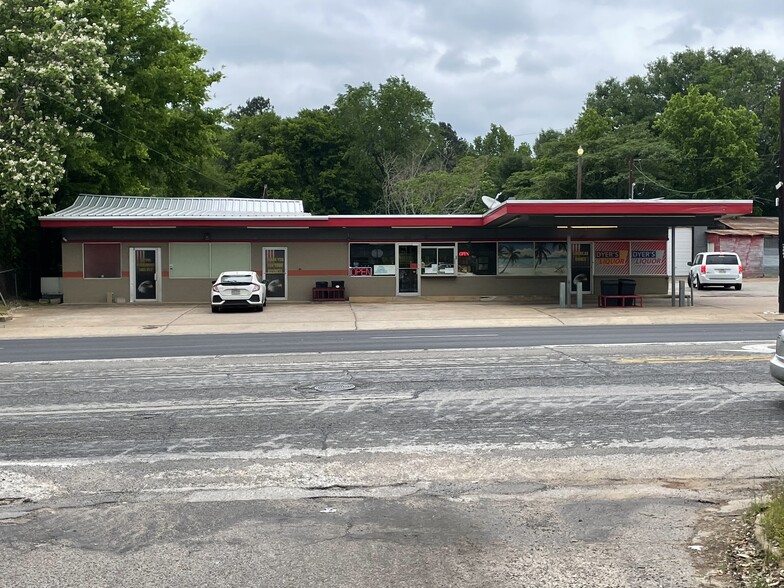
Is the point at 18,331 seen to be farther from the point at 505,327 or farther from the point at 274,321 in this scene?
→ the point at 505,327

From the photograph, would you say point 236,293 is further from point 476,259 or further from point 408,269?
point 476,259

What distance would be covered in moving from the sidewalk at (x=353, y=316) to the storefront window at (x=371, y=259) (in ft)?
4.45

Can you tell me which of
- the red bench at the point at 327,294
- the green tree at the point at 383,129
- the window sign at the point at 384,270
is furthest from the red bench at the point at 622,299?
the green tree at the point at 383,129

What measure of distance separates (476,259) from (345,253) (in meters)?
5.08

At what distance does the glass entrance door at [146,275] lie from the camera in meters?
31.4

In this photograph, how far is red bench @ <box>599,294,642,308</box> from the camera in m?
29.0

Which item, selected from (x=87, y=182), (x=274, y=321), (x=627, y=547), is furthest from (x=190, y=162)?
(x=627, y=547)

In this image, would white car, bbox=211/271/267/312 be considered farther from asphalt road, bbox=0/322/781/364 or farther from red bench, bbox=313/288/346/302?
asphalt road, bbox=0/322/781/364

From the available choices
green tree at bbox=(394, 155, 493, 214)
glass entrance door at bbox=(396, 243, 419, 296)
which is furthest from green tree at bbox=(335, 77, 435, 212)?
glass entrance door at bbox=(396, 243, 419, 296)

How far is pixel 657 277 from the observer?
33.0m

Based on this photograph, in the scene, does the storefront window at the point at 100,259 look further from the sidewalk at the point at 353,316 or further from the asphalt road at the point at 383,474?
the asphalt road at the point at 383,474

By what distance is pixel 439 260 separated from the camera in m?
32.5

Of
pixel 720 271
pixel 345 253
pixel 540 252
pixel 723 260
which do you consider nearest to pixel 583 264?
pixel 540 252

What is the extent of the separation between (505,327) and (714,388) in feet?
36.9
